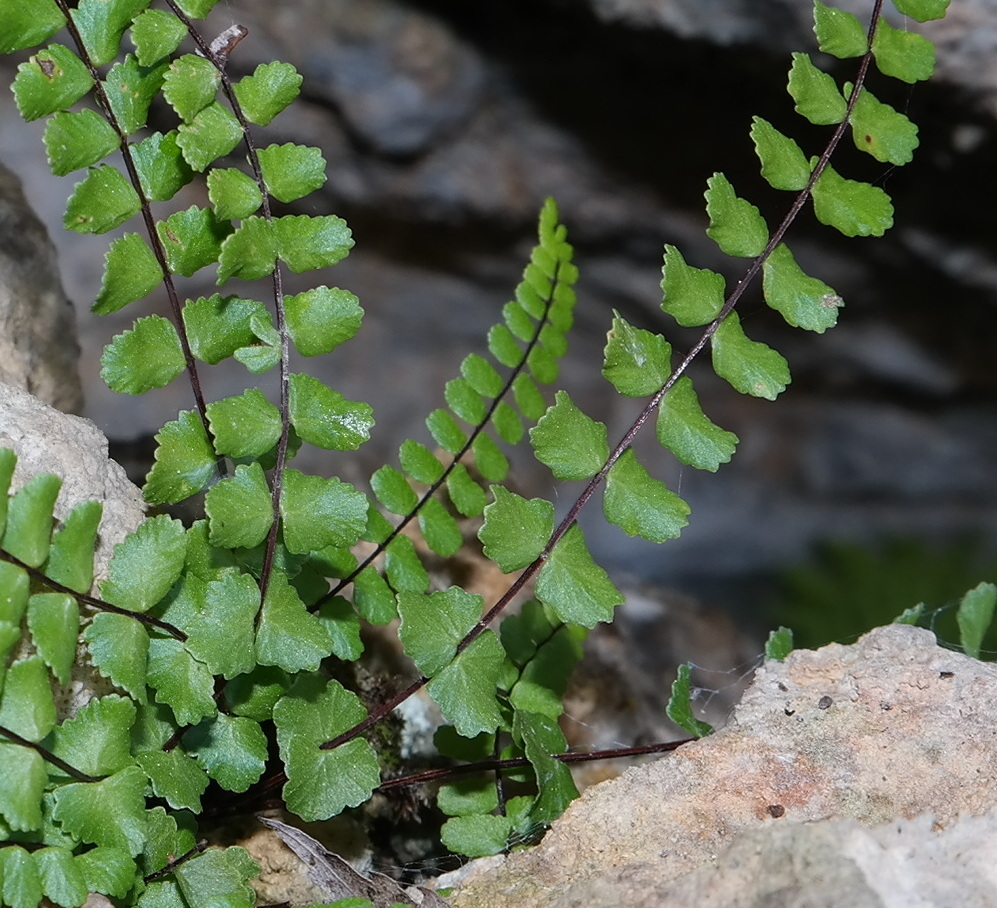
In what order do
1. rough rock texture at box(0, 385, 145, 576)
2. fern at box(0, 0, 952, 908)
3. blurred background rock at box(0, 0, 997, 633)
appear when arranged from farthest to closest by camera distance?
blurred background rock at box(0, 0, 997, 633)
rough rock texture at box(0, 385, 145, 576)
fern at box(0, 0, 952, 908)

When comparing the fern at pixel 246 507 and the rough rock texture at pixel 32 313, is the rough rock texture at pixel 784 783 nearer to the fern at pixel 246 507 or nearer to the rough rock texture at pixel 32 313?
the fern at pixel 246 507

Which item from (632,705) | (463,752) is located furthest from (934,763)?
(632,705)

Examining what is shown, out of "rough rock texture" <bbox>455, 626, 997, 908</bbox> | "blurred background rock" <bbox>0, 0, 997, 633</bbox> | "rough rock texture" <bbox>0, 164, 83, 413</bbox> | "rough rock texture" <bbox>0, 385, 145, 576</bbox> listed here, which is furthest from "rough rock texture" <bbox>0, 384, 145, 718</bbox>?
"blurred background rock" <bbox>0, 0, 997, 633</bbox>

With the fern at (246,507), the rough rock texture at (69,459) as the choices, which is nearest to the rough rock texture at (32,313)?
the rough rock texture at (69,459)

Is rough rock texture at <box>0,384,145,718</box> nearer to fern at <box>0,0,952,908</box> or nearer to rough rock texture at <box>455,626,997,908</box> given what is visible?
fern at <box>0,0,952,908</box>

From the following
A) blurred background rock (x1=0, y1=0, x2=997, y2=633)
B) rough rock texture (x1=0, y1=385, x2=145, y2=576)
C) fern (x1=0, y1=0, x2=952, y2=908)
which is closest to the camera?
fern (x1=0, y1=0, x2=952, y2=908)

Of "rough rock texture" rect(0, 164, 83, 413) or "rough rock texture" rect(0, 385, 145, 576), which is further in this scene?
"rough rock texture" rect(0, 164, 83, 413)

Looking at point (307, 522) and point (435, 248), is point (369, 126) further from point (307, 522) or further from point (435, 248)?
point (307, 522)
